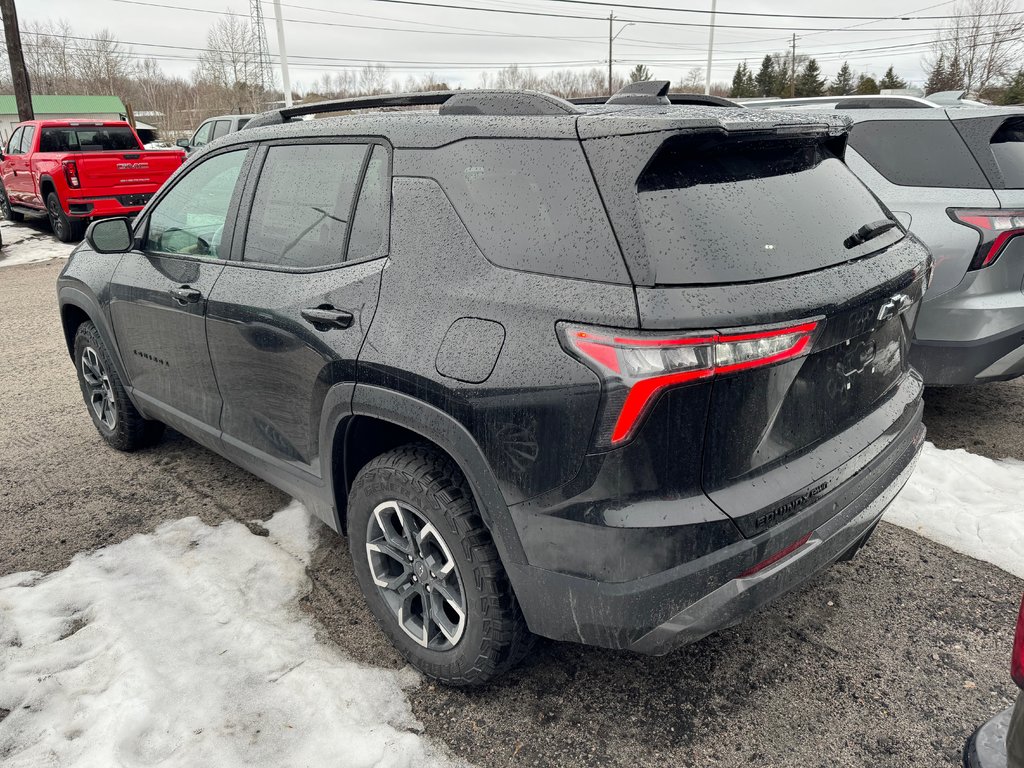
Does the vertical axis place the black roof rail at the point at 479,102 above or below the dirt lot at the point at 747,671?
above

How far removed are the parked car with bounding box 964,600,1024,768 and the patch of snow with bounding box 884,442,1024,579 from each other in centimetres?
189

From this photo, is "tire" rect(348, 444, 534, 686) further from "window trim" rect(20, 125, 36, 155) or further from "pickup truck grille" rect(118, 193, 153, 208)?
"window trim" rect(20, 125, 36, 155)

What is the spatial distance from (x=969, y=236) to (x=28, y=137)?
48.8ft

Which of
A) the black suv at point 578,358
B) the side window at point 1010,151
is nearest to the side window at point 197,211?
the black suv at point 578,358

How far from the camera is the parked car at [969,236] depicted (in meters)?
3.78

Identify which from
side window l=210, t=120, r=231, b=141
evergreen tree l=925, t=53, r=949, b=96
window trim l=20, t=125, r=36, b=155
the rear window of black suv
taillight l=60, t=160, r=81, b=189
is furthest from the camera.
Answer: evergreen tree l=925, t=53, r=949, b=96

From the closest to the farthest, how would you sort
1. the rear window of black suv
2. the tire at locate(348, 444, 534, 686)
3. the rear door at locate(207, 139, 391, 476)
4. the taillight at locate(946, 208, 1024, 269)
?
the rear window of black suv → the tire at locate(348, 444, 534, 686) → the rear door at locate(207, 139, 391, 476) → the taillight at locate(946, 208, 1024, 269)

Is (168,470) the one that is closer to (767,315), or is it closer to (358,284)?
(358,284)

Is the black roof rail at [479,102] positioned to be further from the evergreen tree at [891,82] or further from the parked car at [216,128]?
the evergreen tree at [891,82]

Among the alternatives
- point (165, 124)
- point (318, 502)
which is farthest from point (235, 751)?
point (165, 124)

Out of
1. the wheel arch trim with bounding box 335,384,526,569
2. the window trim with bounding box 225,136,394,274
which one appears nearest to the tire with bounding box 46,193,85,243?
the window trim with bounding box 225,136,394,274

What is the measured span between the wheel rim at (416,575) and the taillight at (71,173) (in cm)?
1185

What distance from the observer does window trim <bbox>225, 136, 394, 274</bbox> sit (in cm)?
236

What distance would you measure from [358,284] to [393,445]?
22.6 inches
